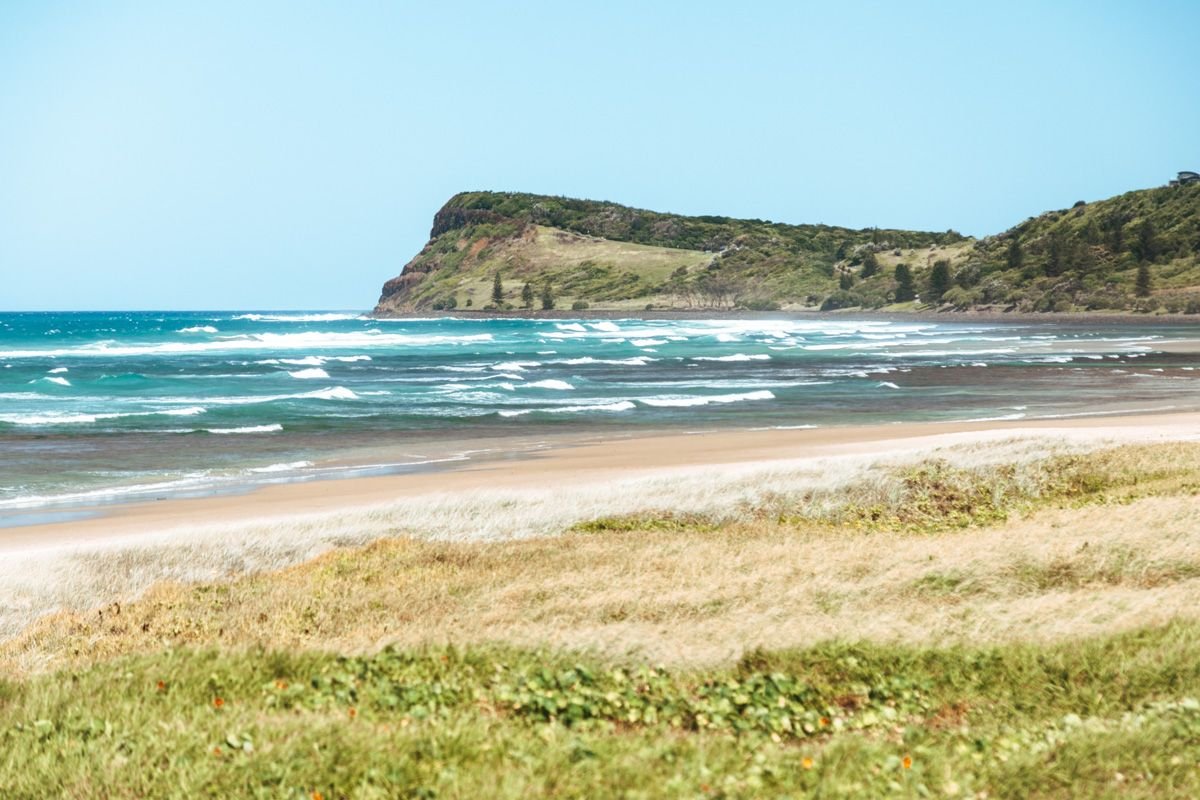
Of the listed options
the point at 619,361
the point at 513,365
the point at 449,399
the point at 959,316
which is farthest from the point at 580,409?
the point at 959,316

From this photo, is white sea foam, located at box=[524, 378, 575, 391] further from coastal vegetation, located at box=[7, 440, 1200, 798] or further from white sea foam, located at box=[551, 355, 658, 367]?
coastal vegetation, located at box=[7, 440, 1200, 798]

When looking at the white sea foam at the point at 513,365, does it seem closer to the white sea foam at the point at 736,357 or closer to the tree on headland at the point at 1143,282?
the white sea foam at the point at 736,357

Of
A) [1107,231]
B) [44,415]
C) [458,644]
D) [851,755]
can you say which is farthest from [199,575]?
[1107,231]

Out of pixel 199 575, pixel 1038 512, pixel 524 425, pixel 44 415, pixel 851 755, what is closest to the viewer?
pixel 851 755

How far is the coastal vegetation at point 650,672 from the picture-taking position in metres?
5.82

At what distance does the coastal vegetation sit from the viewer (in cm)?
582

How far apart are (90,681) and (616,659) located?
3.56 metres

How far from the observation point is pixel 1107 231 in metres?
171

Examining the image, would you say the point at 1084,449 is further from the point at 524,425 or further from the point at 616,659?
the point at 524,425

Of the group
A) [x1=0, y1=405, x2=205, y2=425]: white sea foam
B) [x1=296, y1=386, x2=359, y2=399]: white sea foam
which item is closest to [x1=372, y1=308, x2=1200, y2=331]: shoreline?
[x1=296, y1=386, x2=359, y2=399]: white sea foam

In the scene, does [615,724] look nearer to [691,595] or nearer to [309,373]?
[691,595]

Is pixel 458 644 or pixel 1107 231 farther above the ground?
pixel 1107 231

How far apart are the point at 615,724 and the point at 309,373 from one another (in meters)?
58.4

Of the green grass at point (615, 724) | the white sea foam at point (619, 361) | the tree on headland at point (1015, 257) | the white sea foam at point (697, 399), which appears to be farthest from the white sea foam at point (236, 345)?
the tree on headland at point (1015, 257)
